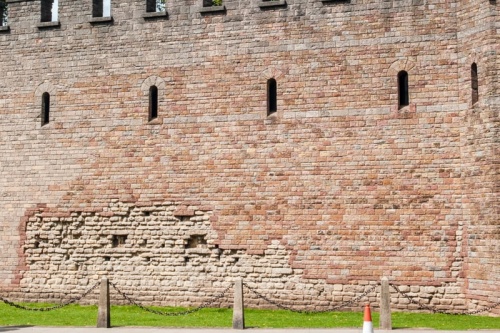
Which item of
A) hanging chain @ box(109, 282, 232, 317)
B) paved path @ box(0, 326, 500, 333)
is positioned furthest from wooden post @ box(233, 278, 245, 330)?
hanging chain @ box(109, 282, 232, 317)

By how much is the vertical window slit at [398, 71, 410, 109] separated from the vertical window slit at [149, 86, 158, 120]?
18.6 feet

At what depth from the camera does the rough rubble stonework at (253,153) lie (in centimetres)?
1530

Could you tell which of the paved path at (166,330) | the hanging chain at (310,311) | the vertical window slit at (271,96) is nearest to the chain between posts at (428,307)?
the hanging chain at (310,311)

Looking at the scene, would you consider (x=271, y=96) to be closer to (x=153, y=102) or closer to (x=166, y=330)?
(x=153, y=102)

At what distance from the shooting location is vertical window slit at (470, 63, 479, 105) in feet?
49.9

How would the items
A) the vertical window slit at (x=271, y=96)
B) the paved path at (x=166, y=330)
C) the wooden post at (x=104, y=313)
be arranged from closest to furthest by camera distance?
the paved path at (x=166, y=330) < the wooden post at (x=104, y=313) < the vertical window slit at (x=271, y=96)

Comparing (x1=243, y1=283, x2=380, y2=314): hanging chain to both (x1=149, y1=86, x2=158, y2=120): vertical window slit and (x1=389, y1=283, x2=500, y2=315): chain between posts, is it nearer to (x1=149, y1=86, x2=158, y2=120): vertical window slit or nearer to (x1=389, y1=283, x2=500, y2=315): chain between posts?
(x1=389, y1=283, x2=500, y2=315): chain between posts

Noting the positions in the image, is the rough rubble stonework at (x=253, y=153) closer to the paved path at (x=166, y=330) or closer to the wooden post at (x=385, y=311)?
the wooden post at (x=385, y=311)

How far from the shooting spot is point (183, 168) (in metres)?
17.1

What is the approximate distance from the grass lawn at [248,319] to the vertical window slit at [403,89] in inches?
176

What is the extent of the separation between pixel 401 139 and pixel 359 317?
12.6ft

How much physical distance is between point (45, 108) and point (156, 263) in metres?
4.88

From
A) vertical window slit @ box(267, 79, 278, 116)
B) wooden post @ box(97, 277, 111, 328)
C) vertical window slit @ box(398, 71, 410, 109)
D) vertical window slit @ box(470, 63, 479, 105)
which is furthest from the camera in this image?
vertical window slit @ box(267, 79, 278, 116)

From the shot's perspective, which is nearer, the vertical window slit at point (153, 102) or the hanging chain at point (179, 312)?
the hanging chain at point (179, 312)
